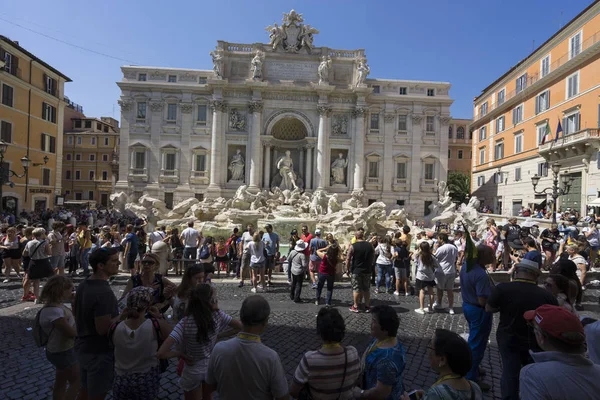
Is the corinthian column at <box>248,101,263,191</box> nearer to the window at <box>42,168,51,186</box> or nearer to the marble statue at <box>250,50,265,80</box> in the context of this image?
the marble statue at <box>250,50,265,80</box>

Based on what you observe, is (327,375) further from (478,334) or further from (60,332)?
(478,334)

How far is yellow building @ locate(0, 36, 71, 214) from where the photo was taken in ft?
76.1

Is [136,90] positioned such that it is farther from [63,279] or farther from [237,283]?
[63,279]

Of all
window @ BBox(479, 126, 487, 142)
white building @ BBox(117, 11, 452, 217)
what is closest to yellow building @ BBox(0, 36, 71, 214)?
white building @ BBox(117, 11, 452, 217)

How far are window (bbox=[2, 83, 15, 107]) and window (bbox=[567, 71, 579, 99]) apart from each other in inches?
1462

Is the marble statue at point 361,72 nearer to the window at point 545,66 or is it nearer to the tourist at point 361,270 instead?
the window at point 545,66

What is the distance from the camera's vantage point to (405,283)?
845 cm

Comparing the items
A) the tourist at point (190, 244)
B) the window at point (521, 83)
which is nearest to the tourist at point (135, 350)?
the tourist at point (190, 244)

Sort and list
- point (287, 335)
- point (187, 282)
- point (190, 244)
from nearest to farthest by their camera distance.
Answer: point (187, 282) → point (287, 335) → point (190, 244)

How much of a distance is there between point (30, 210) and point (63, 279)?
90.4ft

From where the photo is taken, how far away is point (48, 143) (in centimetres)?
2759

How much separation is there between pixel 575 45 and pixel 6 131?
124 ft

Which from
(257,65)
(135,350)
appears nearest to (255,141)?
(257,65)

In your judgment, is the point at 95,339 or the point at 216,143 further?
the point at 216,143
